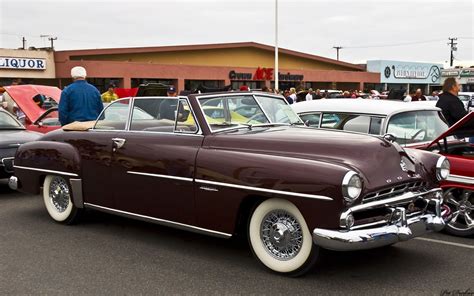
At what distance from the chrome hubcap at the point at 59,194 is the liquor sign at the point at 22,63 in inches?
1046

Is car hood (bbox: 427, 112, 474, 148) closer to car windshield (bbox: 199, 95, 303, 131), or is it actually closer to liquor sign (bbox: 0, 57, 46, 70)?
car windshield (bbox: 199, 95, 303, 131)

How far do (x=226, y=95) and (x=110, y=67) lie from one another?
27.9 metres

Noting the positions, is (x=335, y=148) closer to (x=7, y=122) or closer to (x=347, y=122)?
(x=347, y=122)

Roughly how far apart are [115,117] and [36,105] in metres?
6.39

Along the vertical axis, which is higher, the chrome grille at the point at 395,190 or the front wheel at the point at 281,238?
the chrome grille at the point at 395,190

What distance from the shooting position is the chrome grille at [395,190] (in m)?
4.19

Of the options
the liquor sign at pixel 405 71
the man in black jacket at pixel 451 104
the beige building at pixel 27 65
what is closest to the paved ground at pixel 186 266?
the man in black jacket at pixel 451 104

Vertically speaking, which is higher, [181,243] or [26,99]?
[26,99]

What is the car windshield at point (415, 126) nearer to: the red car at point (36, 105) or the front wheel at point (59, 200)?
the front wheel at point (59, 200)

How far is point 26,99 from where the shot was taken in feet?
37.8

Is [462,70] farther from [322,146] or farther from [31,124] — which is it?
[322,146]

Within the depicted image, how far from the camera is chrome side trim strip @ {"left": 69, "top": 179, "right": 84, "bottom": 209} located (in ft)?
19.5

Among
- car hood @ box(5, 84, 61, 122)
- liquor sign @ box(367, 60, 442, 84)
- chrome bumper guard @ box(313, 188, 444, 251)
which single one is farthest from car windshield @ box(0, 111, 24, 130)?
liquor sign @ box(367, 60, 442, 84)

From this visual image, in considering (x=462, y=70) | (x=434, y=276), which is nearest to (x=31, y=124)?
(x=434, y=276)
